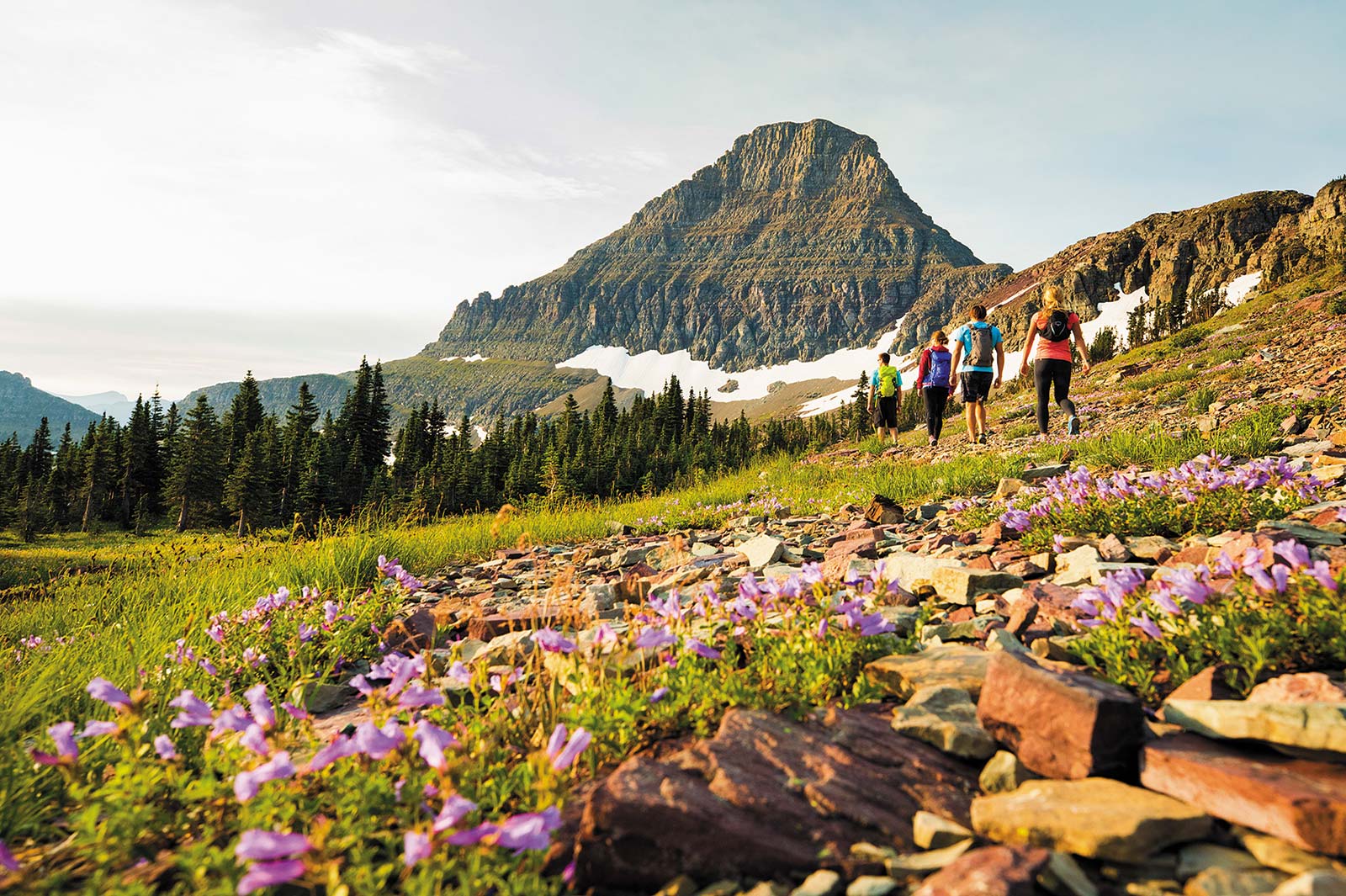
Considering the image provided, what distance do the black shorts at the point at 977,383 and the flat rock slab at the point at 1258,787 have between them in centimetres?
1473

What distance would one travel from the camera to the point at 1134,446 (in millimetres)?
8484

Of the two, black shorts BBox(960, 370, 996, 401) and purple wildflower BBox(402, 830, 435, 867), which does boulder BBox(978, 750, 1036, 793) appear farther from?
black shorts BBox(960, 370, 996, 401)

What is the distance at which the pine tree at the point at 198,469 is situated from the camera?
62688 millimetres

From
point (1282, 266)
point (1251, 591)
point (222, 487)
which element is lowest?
point (222, 487)

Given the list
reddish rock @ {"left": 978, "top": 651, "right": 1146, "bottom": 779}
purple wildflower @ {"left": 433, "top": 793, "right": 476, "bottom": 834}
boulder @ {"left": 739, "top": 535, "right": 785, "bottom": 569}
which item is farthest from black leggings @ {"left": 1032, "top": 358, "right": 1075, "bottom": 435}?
purple wildflower @ {"left": 433, "top": 793, "right": 476, "bottom": 834}

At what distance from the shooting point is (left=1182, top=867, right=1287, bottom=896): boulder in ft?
5.32

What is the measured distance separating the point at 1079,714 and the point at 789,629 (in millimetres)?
1289

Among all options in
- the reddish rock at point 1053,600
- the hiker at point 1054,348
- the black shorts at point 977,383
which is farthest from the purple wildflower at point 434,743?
the black shorts at point 977,383

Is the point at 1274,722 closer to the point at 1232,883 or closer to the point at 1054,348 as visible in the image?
the point at 1232,883

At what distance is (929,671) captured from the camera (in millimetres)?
3020

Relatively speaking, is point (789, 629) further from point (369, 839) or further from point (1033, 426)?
point (1033, 426)

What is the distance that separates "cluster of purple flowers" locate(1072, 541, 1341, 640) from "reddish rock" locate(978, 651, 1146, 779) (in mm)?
780

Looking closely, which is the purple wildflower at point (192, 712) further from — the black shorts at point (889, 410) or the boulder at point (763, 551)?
the black shorts at point (889, 410)

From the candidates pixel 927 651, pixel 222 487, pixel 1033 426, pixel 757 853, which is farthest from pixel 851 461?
pixel 222 487
